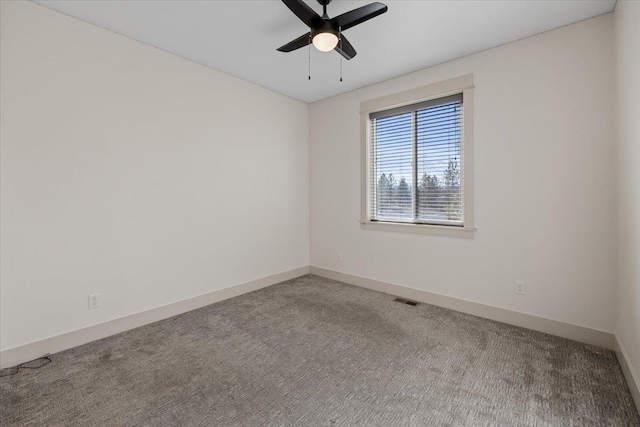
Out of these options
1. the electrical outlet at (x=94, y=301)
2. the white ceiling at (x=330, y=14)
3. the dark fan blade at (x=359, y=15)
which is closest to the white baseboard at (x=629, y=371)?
the white ceiling at (x=330, y=14)

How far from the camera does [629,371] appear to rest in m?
1.85

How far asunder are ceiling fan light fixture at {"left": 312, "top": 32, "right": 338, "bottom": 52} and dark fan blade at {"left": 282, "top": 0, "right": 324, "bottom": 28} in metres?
0.08

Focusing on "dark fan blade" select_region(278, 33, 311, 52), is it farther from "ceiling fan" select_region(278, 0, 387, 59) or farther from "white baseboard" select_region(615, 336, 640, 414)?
"white baseboard" select_region(615, 336, 640, 414)

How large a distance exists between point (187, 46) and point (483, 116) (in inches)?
118

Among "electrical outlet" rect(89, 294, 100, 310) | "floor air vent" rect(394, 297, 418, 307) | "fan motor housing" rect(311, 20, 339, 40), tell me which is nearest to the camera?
"fan motor housing" rect(311, 20, 339, 40)

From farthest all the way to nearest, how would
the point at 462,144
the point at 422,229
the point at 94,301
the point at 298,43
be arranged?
1. the point at 422,229
2. the point at 462,144
3. the point at 94,301
4. the point at 298,43

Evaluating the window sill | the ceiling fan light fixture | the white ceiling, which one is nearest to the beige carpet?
the window sill

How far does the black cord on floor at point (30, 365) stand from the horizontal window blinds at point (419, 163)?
345cm

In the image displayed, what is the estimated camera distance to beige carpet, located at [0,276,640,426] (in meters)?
1.62

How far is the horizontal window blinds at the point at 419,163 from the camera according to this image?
316 cm

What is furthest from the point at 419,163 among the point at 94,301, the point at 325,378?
the point at 94,301

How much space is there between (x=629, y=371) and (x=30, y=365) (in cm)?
413

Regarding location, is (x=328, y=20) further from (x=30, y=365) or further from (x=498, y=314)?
(x=30, y=365)

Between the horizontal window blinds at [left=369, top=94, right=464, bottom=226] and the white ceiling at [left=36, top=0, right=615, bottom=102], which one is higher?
the white ceiling at [left=36, top=0, right=615, bottom=102]
